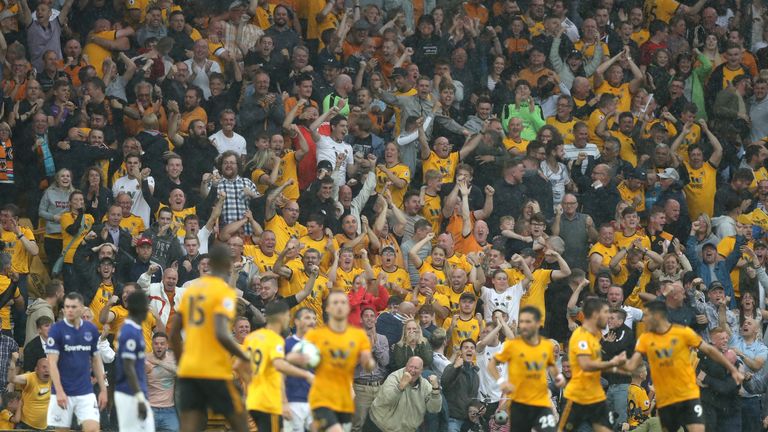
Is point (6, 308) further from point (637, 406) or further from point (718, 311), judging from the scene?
point (718, 311)

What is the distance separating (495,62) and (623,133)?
8.67ft

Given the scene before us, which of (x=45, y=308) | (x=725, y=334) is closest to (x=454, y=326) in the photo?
(x=725, y=334)

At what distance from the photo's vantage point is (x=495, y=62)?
1076 inches

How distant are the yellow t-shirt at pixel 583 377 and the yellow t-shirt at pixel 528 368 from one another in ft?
1.51

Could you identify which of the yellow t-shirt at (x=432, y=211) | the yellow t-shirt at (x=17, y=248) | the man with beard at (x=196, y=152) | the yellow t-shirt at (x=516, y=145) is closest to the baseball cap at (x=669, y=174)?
the yellow t-shirt at (x=516, y=145)

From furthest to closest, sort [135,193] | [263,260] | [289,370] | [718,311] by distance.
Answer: [718,311]
[135,193]
[263,260]
[289,370]

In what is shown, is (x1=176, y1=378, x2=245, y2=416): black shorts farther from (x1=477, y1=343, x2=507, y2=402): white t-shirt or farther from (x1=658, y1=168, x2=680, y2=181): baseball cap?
(x1=658, y1=168, x2=680, y2=181): baseball cap

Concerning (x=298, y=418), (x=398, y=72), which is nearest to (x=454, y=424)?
(x=298, y=418)

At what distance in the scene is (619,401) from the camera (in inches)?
861

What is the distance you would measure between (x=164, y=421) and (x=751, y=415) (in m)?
8.70

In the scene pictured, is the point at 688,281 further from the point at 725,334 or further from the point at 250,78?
the point at 250,78

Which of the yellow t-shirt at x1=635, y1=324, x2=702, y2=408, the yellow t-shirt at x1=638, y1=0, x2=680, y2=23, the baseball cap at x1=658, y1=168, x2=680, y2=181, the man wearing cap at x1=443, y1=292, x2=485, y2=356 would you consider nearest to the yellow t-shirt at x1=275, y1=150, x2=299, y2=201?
the man wearing cap at x1=443, y1=292, x2=485, y2=356

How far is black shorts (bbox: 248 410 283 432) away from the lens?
16.1 m

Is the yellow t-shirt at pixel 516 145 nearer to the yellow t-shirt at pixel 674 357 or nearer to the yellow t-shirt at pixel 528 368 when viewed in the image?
the yellow t-shirt at pixel 674 357
